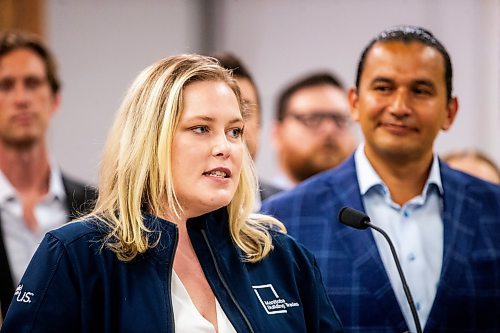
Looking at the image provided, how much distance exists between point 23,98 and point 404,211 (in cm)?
172

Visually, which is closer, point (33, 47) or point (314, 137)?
point (33, 47)

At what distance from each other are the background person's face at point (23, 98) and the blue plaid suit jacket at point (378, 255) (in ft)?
4.38

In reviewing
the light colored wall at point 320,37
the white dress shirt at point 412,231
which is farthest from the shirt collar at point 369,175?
the light colored wall at point 320,37

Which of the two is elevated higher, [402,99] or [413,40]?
[413,40]

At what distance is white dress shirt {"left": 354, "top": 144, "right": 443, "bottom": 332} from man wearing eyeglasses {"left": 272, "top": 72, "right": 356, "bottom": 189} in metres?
1.60

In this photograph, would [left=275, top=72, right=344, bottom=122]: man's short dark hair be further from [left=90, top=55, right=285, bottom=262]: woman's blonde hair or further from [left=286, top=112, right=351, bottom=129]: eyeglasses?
[left=90, top=55, right=285, bottom=262]: woman's blonde hair

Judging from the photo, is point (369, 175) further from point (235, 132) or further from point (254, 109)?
point (235, 132)

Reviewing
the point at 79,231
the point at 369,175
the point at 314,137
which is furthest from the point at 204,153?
the point at 314,137

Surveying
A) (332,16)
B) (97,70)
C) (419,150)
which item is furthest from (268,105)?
(419,150)

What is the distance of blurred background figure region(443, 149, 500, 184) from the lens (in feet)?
13.4

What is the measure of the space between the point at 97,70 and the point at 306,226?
334cm

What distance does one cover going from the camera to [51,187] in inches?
156

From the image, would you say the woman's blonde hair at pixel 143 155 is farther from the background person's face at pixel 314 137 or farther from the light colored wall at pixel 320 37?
the light colored wall at pixel 320 37

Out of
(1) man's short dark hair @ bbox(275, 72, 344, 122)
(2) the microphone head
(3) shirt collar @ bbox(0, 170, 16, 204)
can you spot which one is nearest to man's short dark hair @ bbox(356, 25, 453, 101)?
(2) the microphone head
